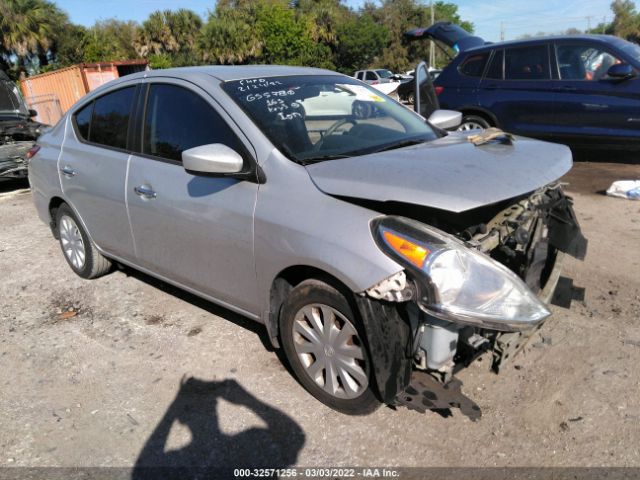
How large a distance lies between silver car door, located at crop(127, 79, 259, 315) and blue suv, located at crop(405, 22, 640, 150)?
583cm

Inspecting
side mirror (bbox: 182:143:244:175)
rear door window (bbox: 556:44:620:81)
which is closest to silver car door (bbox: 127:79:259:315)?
side mirror (bbox: 182:143:244:175)

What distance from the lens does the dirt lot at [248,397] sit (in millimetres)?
2500

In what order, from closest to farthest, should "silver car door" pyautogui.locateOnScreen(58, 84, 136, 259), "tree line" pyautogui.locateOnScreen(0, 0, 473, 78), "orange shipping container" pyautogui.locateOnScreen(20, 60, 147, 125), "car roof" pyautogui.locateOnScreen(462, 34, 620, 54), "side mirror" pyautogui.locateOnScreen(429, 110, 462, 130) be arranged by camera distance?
"silver car door" pyautogui.locateOnScreen(58, 84, 136, 259)
"side mirror" pyautogui.locateOnScreen(429, 110, 462, 130)
"car roof" pyautogui.locateOnScreen(462, 34, 620, 54)
"orange shipping container" pyautogui.locateOnScreen(20, 60, 147, 125)
"tree line" pyautogui.locateOnScreen(0, 0, 473, 78)

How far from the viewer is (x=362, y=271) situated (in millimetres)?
2311

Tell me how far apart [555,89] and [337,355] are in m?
6.32

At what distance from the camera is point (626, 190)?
19.5 feet

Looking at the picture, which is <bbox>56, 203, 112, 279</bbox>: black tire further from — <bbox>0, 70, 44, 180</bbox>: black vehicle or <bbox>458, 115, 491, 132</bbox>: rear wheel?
<bbox>458, 115, 491, 132</bbox>: rear wheel

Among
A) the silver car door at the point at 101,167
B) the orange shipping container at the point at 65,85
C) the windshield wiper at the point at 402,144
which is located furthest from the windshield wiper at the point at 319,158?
the orange shipping container at the point at 65,85

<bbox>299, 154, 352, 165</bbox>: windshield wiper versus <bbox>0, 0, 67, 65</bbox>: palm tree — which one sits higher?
<bbox>0, 0, 67, 65</bbox>: palm tree

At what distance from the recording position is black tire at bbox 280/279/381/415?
247cm

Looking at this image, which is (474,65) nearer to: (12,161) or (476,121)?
(476,121)

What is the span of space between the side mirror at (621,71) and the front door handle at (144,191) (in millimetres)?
6236

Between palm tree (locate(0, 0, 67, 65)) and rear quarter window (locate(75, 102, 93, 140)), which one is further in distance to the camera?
palm tree (locate(0, 0, 67, 65))

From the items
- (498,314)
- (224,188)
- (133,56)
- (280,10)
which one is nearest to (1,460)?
(224,188)
